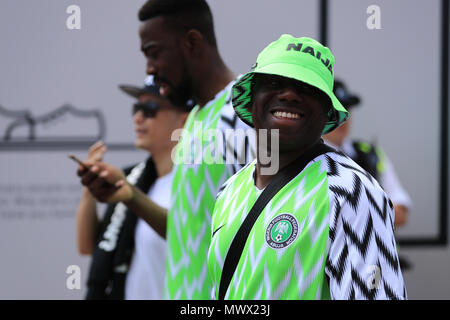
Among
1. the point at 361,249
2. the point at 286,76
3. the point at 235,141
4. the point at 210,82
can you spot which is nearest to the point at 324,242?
the point at 361,249

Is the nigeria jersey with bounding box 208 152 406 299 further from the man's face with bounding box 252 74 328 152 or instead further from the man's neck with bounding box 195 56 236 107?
the man's neck with bounding box 195 56 236 107

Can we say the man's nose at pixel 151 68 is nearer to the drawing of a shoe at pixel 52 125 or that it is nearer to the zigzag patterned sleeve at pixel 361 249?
the zigzag patterned sleeve at pixel 361 249

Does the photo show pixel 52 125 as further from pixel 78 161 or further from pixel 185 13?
pixel 185 13

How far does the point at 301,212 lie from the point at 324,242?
0.10 m

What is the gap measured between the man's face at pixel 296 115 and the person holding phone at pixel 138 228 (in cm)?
121

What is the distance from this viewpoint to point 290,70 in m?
1.74

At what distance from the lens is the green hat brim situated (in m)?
1.73

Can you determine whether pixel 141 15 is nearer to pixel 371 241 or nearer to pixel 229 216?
pixel 229 216

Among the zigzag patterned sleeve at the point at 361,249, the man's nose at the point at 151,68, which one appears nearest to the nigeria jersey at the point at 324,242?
the zigzag patterned sleeve at the point at 361,249

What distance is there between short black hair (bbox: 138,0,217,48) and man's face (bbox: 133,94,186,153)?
0.71m

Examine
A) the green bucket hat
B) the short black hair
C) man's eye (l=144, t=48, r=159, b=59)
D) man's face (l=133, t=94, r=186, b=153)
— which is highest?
the short black hair

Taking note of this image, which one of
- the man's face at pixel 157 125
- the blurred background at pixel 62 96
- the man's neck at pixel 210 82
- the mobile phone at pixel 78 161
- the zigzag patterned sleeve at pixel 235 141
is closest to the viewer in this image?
the zigzag patterned sleeve at pixel 235 141

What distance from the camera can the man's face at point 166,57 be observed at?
263 centimetres

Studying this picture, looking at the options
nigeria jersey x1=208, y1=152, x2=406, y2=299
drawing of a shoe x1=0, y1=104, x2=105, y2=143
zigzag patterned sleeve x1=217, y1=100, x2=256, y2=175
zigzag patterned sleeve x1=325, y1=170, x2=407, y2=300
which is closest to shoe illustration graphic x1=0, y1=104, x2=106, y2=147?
drawing of a shoe x1=0, y1=104, x2=105, y2=143
